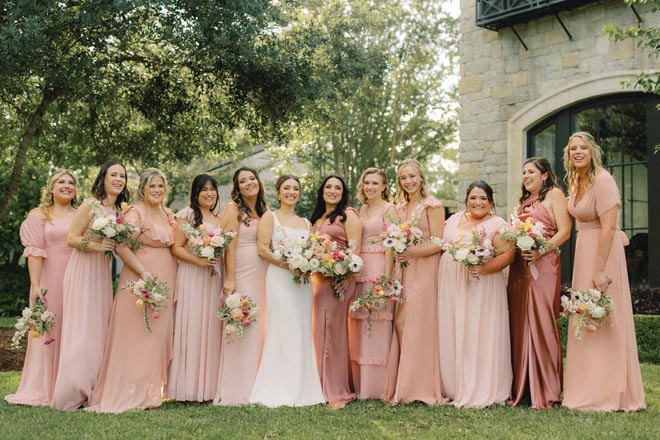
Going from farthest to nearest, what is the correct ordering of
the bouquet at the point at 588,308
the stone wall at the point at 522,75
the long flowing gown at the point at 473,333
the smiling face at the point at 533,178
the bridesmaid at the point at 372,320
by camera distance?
the stone wall at the point at 522,75 → the bridesmaid at the point at 372,320 → the smiling face at the point at 533,178 → the long flowing gown at the point at 473,333 → the bouquet at the point at 588,308

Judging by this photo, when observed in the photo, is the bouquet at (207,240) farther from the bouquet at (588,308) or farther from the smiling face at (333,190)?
the bouquet at (588,308)

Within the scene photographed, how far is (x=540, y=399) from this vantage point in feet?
20.9

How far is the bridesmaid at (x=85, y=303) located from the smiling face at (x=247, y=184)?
3.97 ft

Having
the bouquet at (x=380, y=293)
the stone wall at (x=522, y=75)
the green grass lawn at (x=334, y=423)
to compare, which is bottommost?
the green grass lawn at (x=334, y=423)

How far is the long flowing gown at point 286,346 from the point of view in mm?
6704

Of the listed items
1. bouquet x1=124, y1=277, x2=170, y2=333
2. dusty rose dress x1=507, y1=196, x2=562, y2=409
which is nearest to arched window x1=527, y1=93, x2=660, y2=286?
dusty rose dress x1=507, y1=196, x2=562, y2=409

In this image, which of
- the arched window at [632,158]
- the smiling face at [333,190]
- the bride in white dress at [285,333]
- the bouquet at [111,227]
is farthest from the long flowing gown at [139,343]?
the arched window at [632,158]

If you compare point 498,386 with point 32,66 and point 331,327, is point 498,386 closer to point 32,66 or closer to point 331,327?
point 331,327

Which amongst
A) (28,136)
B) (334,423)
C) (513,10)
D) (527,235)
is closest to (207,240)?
(334,423)

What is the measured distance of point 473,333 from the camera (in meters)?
6.64

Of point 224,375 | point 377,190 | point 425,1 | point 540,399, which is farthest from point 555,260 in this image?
point 425,1

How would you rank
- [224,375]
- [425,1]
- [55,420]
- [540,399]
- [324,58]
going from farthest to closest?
[425,1], [324,58], [224,375], [540,399], [55,420]

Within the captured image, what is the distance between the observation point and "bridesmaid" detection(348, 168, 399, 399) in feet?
22.8

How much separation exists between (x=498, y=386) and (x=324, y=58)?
6.58 metres
